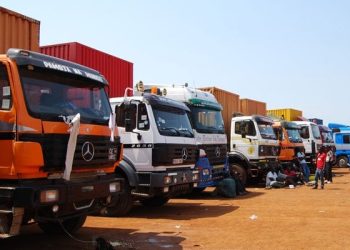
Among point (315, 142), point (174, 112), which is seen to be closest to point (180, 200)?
point (174, 112)

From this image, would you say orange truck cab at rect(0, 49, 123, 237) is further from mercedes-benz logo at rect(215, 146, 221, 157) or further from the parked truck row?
mercedes-benz logo at rect(215, 146, 221, 157)

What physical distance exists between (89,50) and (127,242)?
20.8 feet

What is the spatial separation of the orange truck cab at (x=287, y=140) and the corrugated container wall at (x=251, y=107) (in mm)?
1842

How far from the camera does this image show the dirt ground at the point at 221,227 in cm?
681

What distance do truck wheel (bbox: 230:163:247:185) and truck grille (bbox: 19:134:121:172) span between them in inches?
345

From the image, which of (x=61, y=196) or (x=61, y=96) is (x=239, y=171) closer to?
(x=61, y=96)

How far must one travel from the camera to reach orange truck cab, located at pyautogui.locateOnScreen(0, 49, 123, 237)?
5133 mm

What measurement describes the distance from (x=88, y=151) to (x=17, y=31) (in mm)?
4047

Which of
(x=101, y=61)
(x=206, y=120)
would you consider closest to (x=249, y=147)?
(x=206, y=120)

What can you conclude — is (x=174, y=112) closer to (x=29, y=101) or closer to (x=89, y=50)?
(x=89, y=50)

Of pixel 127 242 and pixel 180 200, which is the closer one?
pixel 127 242

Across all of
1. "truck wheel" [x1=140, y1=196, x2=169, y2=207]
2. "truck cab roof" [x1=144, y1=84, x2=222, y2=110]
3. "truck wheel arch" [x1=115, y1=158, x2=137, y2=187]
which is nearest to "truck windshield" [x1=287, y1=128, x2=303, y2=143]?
"truck cab roof" [x1=144, y1=84, x2=222, y2=110]

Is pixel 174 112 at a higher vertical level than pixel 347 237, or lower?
higher

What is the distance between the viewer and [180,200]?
12.6m
